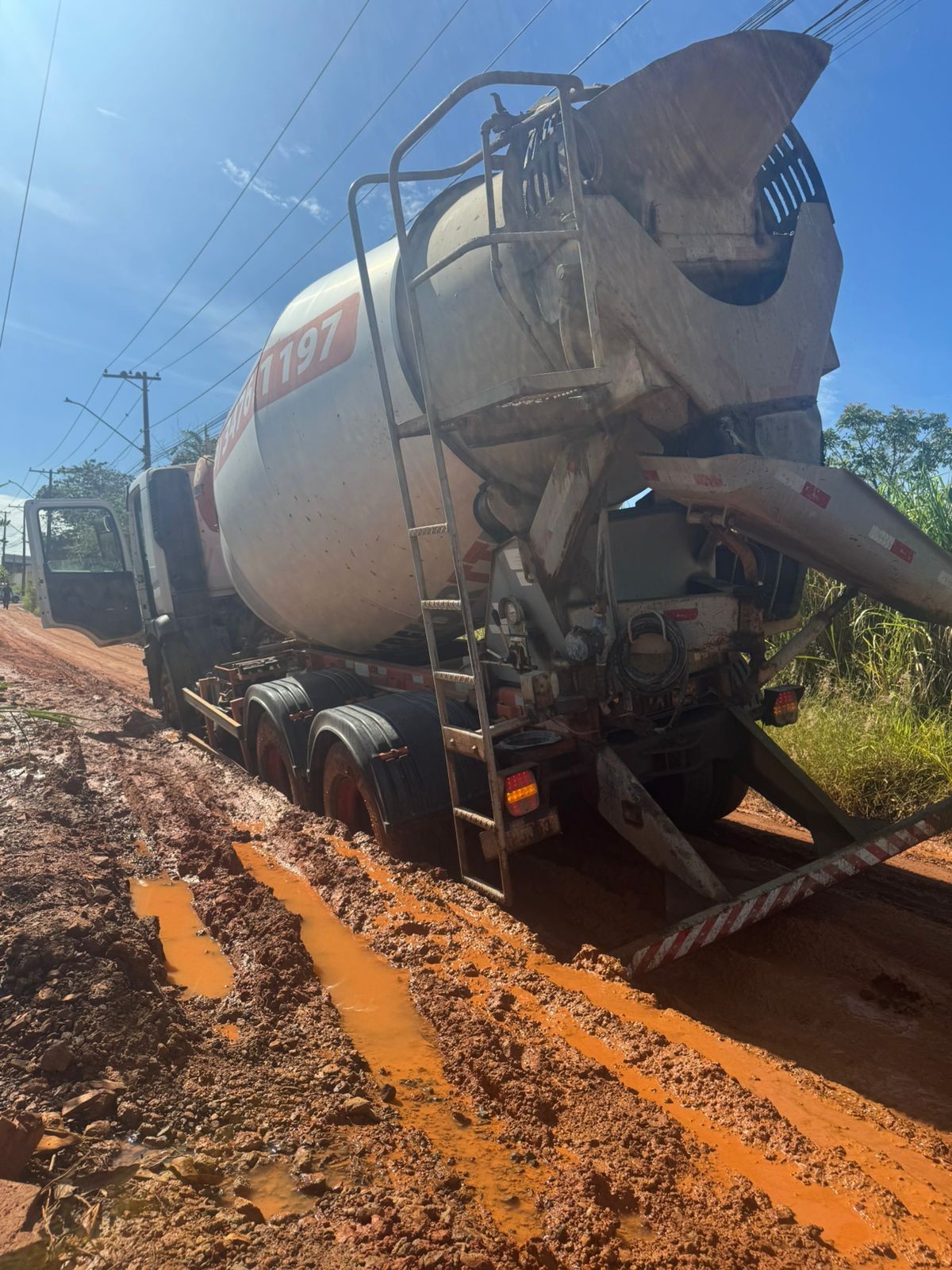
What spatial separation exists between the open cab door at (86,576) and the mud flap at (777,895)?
10.3m

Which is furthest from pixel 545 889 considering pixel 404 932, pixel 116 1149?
pixel 116 1149

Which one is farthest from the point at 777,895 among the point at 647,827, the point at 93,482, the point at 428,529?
the point at 93,482

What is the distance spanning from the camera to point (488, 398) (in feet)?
12.3

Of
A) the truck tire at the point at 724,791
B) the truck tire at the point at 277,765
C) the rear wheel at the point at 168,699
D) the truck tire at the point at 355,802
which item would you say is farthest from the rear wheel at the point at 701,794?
the rear wheel at the point at 168,699

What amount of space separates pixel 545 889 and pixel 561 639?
1.61 metres

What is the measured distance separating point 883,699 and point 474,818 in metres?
4.82

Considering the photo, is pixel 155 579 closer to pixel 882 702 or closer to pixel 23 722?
pixel 23 722

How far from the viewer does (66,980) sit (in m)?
3.19

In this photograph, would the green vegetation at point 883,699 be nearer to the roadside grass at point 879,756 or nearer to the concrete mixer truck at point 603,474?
the roadside grass at point 879,756

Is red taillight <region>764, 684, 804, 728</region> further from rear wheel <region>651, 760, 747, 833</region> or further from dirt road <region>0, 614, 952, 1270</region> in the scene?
dirt road <region>0, 614, 952, 1270</region>

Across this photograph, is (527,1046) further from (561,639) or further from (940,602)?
(940,602)

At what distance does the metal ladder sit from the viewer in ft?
11.7

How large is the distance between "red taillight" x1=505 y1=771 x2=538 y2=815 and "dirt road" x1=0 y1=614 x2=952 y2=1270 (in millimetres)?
594

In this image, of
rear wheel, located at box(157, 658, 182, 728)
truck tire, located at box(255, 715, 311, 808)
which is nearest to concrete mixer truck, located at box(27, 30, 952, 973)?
truck tire, located at box(255, 715, 311, 808)
